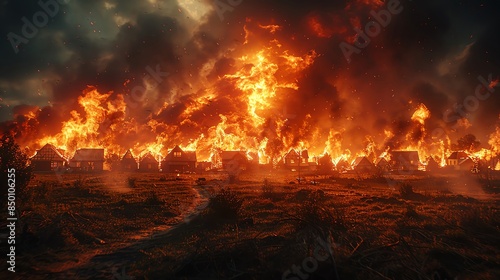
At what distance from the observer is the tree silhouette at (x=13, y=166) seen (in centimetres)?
1677

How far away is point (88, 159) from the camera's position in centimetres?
8625

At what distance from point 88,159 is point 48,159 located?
33.5ft

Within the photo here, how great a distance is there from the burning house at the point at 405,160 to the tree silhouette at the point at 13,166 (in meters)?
90.9

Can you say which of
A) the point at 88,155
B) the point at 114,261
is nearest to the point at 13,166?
the point at 114,261

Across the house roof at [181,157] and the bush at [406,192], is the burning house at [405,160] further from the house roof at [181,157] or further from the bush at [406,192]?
the bush at [406,192]

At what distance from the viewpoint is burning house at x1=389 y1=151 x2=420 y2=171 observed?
3545 inches

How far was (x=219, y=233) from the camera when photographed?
1405cm

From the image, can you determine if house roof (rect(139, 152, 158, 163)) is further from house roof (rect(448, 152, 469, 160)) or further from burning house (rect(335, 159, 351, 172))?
house roof (rect(448, 152, 469, 160))

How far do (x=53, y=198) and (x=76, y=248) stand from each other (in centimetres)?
1521

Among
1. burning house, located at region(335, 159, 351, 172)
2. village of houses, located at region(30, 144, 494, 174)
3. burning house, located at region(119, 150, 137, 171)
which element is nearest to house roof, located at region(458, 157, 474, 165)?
village of houses, located at region(30, 144, 494, 174)

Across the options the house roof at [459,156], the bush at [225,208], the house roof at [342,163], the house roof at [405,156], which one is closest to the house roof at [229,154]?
the house roof at [342,163]

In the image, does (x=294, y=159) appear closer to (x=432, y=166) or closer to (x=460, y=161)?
(x=432, y=166)

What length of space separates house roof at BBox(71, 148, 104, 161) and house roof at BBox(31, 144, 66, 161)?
5.72 meters

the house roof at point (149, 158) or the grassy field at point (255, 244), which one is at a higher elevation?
the house roof at point (149, 158)
